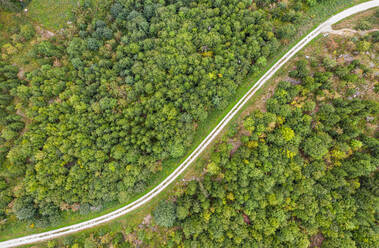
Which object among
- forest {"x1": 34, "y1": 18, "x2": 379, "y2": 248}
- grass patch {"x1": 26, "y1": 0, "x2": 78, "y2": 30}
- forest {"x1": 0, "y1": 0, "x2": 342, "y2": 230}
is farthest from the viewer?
grass patch {"x1": 26, "y1": 0, "x2": 78, "y2": 30}

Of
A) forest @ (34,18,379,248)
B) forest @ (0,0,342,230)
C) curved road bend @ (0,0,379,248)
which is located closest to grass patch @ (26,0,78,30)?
forest @ (0,0,342,230)

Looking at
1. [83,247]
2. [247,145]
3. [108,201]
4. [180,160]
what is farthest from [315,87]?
[83,247]

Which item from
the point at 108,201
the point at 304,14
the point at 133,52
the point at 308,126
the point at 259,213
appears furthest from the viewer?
the point at 304,14

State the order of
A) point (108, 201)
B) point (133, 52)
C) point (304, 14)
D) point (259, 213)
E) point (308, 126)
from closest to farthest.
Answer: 1. point (259, 213)
2. point (308, 126)
3. point (108, 201)
4. point (133, 52)
5. point (304, 14)

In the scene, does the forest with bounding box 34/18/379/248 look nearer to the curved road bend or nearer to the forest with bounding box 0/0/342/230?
the curved road bend

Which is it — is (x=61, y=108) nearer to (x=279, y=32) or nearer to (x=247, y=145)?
(x=247, y=145)

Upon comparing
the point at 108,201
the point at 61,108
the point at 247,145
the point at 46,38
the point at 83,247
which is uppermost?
the point at 46,38

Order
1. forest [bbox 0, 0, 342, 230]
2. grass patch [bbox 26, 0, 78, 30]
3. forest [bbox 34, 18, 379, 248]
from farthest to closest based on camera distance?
grass patch [bbox 26, 0, 78, 30] < forest [bbox 0, 0, 342, 230] < forest [bbox 34, 18, 379, 248]

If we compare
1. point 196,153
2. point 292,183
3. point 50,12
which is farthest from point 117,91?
point 292,183
